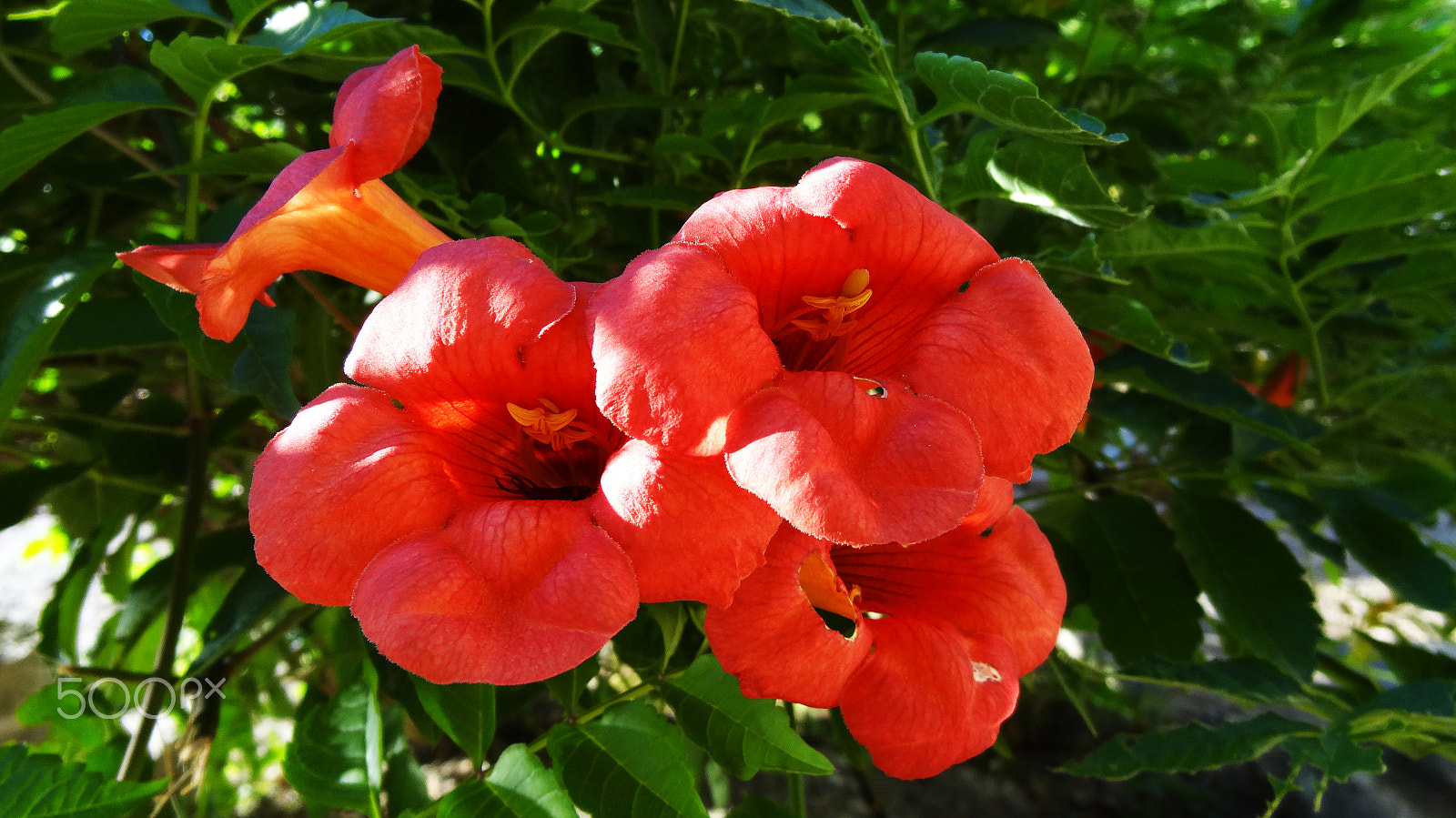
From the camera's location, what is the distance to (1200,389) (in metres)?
0.96

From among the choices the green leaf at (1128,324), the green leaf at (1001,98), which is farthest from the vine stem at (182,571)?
the green leaf at (1128,324)

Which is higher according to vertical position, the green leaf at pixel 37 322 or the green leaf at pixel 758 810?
the green leaf at pixel 37 322

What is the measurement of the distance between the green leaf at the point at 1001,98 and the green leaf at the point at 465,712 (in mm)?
634

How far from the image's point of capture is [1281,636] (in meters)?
1.00

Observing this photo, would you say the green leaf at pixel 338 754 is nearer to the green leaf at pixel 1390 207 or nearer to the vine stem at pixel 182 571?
the vine stem at pixel 182 571

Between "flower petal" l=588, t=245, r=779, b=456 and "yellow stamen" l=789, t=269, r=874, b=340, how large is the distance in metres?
0.11

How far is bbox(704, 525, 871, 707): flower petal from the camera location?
0.54m

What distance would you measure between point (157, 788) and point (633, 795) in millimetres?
384

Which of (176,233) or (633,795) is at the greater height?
(633,795)

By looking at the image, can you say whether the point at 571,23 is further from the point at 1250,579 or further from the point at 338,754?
the point at 1250,579

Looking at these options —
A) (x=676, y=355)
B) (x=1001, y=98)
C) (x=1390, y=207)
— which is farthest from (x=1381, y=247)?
(x=676, y=355)

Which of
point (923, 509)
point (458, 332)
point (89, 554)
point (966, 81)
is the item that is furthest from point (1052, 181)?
point (89, 554)

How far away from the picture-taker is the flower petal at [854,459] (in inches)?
16.4

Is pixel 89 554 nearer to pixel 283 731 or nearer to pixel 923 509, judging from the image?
pixel 923 509
